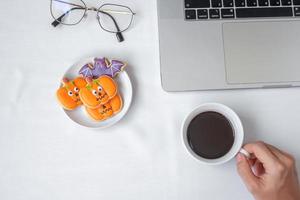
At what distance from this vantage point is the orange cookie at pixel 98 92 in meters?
0.46

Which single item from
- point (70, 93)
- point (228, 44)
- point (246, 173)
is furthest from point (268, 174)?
point (70, 93)

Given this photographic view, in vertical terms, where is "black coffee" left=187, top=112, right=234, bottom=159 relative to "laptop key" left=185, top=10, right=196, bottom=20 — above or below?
below

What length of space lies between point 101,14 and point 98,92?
0.16m

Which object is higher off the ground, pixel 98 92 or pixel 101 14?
pixel 101 14

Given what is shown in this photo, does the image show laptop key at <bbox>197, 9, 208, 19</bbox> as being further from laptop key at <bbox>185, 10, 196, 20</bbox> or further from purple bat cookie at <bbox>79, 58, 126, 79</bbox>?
purple bat cookie at <bbox>79, 58, 126, 79</bbox>

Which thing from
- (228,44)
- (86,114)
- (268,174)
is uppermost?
(228,44)

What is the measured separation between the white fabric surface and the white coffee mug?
0.05 meters

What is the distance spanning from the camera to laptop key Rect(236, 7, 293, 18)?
1.70 feet

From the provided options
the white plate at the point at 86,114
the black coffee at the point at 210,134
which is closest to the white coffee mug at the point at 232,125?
the black coffee at the point at 210,134

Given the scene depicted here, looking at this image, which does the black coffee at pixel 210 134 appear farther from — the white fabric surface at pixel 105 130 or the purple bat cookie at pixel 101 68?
the purple bat cookie at pixel 101 68

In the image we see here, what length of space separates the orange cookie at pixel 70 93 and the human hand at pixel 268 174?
0.90ft

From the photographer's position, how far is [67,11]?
54 cm

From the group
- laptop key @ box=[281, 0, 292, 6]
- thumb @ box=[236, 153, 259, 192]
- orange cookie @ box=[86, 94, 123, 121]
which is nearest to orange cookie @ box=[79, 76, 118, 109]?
orange cookie @ box=[86, 94, 123, 121]

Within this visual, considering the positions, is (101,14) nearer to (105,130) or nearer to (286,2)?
(105,130)
